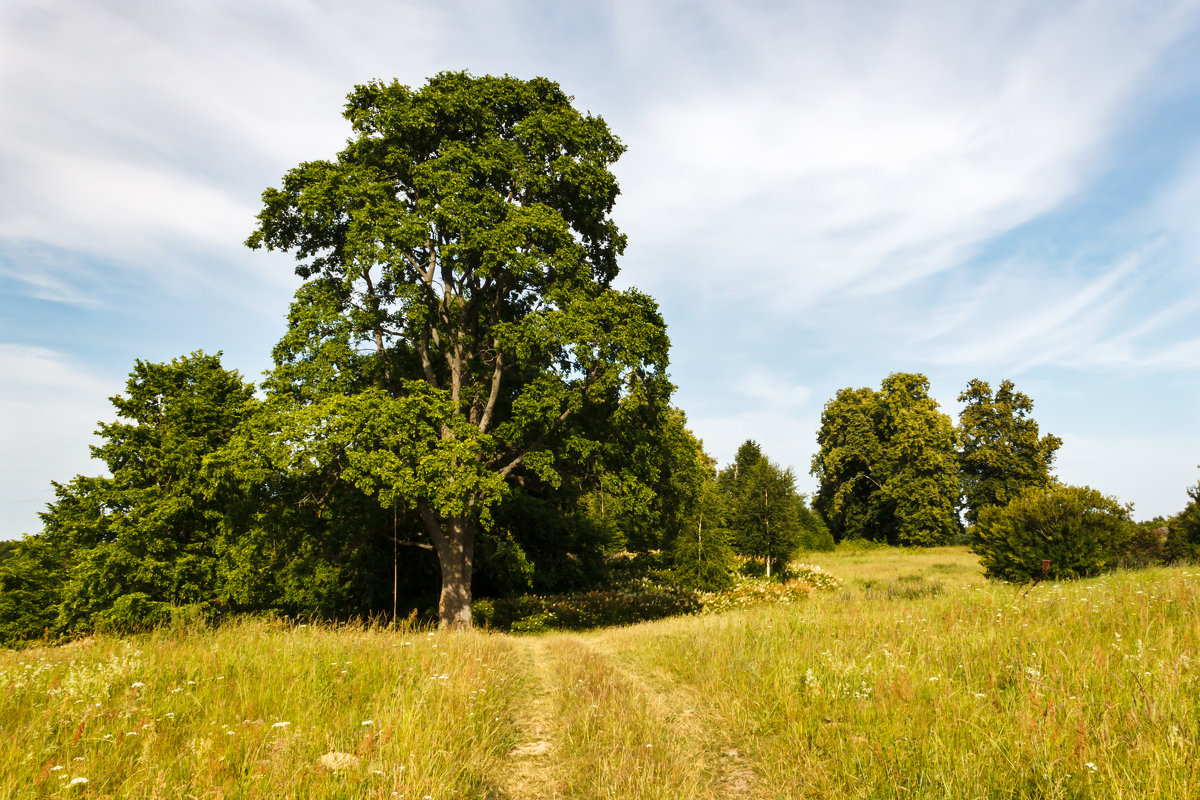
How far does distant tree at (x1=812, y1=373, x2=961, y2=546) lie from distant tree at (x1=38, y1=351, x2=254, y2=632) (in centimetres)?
4791

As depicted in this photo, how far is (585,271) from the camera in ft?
53.7

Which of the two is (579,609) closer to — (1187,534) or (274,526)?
(274,526)

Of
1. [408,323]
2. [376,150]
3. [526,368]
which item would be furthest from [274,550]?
[376,150]

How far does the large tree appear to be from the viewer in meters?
13.7

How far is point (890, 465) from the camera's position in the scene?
49.8 meters

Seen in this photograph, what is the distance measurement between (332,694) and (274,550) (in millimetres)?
13672

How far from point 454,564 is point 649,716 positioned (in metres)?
11.5

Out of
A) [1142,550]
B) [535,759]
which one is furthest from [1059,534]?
[535,759]

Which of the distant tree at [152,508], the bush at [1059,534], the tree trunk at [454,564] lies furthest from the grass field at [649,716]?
the distant tree at [152,508]

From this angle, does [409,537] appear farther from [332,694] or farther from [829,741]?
[829,741]

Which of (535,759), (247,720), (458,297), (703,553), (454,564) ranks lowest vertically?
(535,759)

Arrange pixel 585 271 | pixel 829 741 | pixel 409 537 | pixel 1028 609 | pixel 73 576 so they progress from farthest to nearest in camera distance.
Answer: pixel 73 576
pixel 409 537
pixel 585 271
pixel 1028 609
pixel 829 741

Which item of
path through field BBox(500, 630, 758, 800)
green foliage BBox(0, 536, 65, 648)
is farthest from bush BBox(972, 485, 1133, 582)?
green foliage BBox(0, 536, 65, 648)

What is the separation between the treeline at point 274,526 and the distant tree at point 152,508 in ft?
0.22
